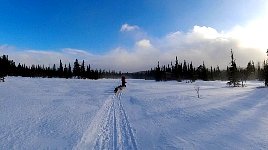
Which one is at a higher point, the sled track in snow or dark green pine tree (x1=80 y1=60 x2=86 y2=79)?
dark green pine tree (x1=80 y1=60 x2=86 y2=79)

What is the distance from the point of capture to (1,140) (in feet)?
34.1

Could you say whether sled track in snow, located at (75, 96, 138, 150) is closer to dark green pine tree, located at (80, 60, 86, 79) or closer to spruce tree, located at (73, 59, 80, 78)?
spruce tree, located at (73, 59, 80, 78)

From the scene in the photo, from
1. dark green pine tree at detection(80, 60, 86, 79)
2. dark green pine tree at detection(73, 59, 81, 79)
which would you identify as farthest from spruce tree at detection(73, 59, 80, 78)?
dark green pine tree at detection(80, 60, 86, 79)

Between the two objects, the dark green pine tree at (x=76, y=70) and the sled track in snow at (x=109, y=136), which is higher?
the dark green pine tree at (x=76, y=70)

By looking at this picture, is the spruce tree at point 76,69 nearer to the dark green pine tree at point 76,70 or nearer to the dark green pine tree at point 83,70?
the dark green pine tree at point 76,70

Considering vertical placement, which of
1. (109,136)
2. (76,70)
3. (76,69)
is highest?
(76,69)

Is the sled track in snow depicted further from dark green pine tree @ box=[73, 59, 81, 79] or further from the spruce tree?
dark green pine tree @ box=[73, 59, 81, 79]

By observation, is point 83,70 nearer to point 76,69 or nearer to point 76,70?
point 76,70

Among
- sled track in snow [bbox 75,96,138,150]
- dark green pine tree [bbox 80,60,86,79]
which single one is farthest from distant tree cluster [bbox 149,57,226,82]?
sled track in snow [bbox 75,96,138,150]

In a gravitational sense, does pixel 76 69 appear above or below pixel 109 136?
above

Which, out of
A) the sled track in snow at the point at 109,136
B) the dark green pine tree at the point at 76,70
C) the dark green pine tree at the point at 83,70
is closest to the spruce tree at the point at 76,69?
the dark green pine tree at the point at 76,70

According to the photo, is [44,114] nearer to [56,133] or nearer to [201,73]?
[56,133]

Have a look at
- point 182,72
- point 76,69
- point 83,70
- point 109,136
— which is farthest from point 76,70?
point 109,136

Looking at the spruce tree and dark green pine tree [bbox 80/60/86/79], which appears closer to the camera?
the spruce tree
